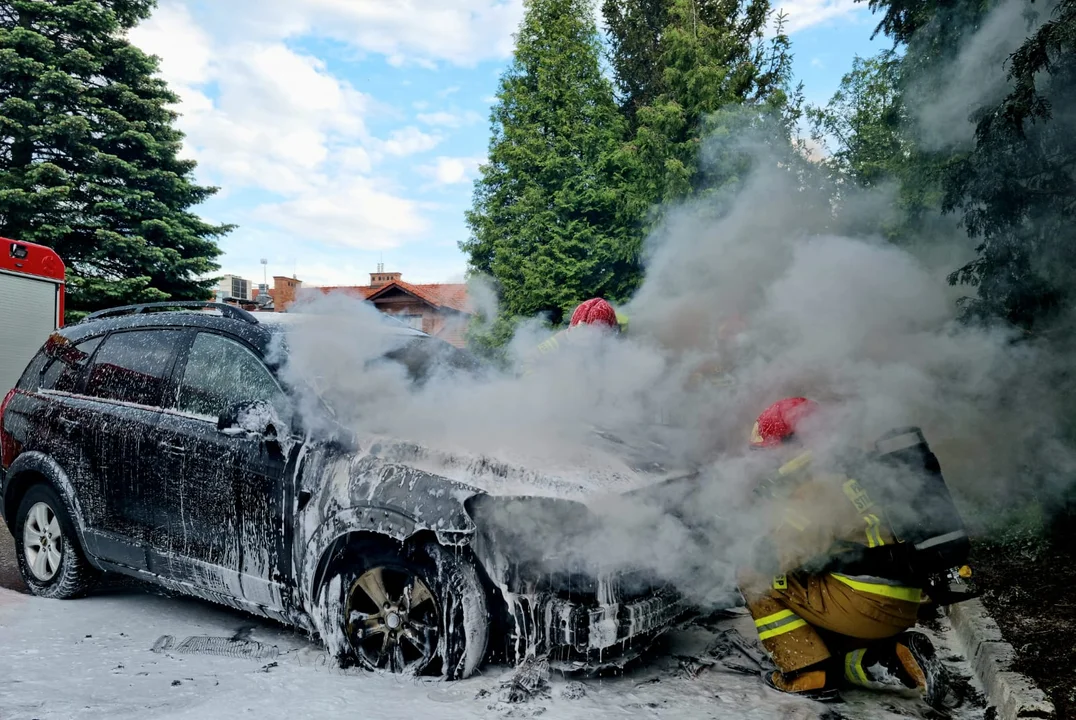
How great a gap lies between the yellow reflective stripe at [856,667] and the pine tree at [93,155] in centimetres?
1790

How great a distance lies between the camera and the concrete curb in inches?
120

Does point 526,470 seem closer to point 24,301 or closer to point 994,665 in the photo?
point 994,665

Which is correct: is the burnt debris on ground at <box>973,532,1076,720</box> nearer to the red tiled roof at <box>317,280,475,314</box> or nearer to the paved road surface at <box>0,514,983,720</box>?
the paved road surface at <box>0,514,983,720</box>

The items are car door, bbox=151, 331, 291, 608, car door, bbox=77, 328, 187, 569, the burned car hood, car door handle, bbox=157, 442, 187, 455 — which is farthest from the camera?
car door, bbox=77, 328, 187, 569

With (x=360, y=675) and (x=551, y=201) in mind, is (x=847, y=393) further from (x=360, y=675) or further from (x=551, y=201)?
(x=551, y=201)

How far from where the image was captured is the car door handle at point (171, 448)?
4.01 m

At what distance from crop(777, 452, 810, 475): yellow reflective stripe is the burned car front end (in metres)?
0.89

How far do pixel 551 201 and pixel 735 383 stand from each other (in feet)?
42.6

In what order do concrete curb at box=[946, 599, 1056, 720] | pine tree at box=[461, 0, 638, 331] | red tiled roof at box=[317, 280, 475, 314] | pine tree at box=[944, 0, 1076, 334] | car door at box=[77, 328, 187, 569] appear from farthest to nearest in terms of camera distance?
pine tree at box=[461, 0, 638, 331] → red tiled roof at box=[317, 280, 475, 314] → pine tree at box=[944, 0, 1076, 334] → car door at box=[77, 328, 187, 569] → concrete curb at box=[946, 599, 1056, 720]

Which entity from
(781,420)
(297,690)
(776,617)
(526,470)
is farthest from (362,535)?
(781,420)

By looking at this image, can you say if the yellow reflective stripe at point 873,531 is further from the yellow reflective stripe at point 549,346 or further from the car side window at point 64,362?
the car side window at point 64,362

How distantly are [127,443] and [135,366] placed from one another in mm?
495

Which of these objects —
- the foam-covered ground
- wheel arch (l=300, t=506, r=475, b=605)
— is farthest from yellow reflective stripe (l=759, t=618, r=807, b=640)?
wheel arch (l=300, t=506, r=475, b=605)

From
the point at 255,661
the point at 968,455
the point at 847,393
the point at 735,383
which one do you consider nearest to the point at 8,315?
the point at 255,661
